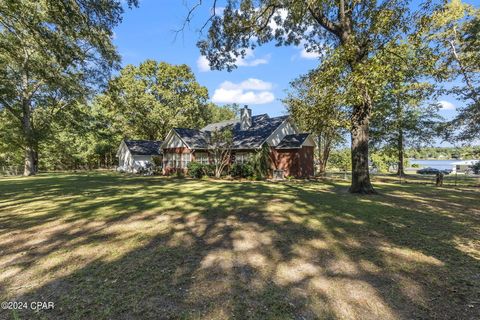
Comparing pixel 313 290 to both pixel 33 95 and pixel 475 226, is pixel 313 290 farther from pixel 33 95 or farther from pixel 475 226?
pixel 33 95

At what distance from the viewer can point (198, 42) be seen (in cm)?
1258

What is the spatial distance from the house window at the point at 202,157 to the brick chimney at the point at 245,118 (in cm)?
517

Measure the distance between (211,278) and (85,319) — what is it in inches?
63.1

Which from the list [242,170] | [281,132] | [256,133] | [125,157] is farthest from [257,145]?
[125,157]

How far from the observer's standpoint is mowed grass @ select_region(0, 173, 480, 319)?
292 cm

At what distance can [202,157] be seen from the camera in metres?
24.7

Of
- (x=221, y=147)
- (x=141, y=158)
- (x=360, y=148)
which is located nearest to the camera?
(x=360, y=148)

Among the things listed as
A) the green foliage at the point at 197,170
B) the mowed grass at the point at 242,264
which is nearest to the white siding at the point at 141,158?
the green foliage at the point at 197,170

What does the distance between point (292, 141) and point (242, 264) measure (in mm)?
18794

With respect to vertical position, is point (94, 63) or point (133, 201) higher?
point (94, 63)

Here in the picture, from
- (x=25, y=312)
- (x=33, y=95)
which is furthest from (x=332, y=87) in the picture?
(x=33, y=95)

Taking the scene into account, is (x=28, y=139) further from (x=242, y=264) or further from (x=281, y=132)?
(x=242, y=264)

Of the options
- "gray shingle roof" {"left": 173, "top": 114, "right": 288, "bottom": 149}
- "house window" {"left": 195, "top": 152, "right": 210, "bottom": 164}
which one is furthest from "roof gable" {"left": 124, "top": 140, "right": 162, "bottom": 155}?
"house window" {"left": 195, "top": 152, "right": 210, "bottom": 164}

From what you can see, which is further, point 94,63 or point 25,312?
point 94,63
